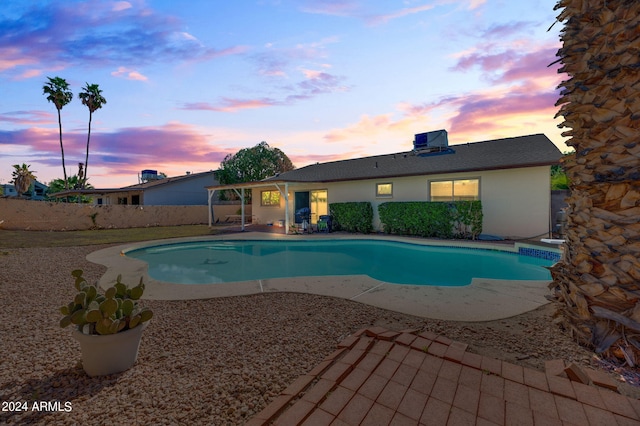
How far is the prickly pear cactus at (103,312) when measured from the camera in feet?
8.05

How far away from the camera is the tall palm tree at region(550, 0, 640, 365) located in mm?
2588

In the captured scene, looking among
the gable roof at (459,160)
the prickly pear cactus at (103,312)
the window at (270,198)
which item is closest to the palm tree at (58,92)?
the window at (270,198)

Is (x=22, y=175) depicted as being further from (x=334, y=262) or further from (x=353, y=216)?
(x=334, y=262)

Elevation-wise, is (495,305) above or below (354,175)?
below

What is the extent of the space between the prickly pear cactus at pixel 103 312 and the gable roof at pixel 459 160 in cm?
1221

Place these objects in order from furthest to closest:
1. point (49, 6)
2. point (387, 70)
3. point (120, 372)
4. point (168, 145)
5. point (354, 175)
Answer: point (168, 145), point (354, 175), point (387, 70), point (49, 6), point (120, 372)

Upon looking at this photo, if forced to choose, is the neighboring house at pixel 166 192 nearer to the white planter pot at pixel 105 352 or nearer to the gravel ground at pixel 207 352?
the gravel ground at pixel 207 352

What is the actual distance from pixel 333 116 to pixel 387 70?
3.92 meters

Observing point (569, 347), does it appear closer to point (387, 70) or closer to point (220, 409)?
point (220, 409)

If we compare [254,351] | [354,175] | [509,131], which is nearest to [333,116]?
[354,175]

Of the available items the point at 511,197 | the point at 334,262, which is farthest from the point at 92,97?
the point at 511,197

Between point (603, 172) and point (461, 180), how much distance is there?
10634 millimetres

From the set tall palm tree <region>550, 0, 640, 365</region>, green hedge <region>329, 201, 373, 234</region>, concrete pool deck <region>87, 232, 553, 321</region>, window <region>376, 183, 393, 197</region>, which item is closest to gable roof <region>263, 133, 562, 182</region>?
window <region>376, 183, 393, 197</region>

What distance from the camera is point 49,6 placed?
8617 millimetres
